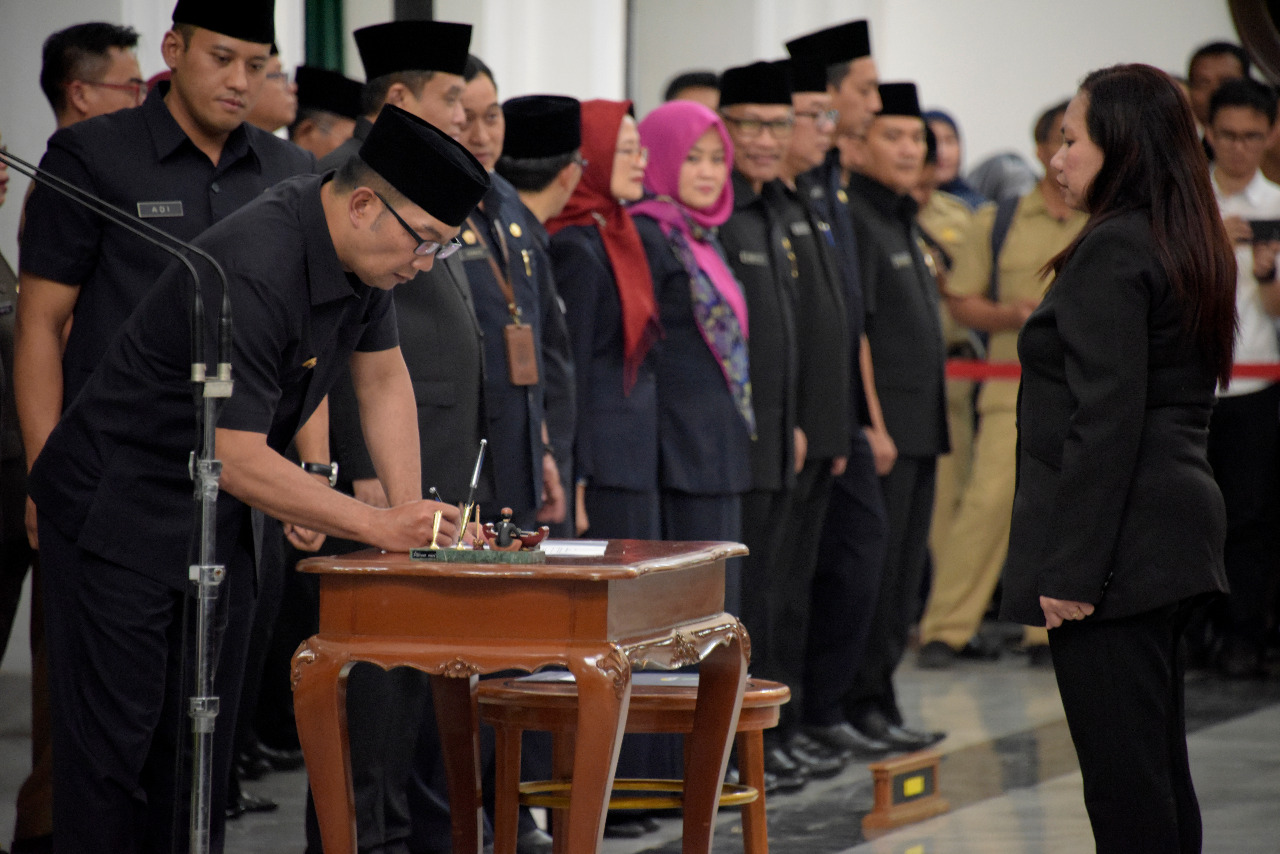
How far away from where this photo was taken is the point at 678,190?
452 cm

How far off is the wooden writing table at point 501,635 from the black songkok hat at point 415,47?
1.26 meters

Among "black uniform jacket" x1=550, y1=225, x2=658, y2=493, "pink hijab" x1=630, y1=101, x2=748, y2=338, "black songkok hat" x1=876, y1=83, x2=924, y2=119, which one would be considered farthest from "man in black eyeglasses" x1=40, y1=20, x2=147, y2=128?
"black songkok hat" x1=876, y1=83, x2=924, y2=119

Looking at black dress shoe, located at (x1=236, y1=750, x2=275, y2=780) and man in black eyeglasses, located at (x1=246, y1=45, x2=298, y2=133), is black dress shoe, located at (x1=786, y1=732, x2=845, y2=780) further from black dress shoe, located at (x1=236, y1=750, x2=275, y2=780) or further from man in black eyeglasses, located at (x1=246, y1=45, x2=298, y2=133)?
man in black eyeglasses, located at (x1=246, y1=45, x2=298, y2=133)

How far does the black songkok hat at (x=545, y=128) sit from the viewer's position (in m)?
4.11

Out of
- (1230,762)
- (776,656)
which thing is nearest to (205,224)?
(776,656)

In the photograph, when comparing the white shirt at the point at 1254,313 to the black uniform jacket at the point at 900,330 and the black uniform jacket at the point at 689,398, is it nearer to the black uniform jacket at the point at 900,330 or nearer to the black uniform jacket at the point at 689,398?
the black uniform jacket at the point at 900,330

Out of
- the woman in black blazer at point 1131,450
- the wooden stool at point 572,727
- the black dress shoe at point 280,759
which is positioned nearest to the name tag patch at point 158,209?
the wooden stool at point 572,727

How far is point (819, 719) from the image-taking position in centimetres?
500

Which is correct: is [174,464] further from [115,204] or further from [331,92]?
[331,92]

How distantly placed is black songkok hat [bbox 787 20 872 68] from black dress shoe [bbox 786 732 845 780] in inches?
84.1

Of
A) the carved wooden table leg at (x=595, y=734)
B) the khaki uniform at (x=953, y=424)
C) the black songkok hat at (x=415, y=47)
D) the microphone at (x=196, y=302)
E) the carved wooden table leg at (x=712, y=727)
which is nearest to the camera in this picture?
the microphone at (x=196, y=302)

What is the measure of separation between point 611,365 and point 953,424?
321 cm

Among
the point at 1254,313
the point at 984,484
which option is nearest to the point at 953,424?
the point at 984,484

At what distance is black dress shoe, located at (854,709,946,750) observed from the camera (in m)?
5.05
